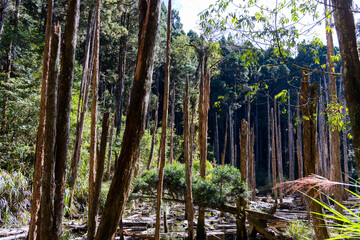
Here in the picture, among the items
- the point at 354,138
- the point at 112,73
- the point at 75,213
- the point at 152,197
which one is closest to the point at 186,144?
the point at 152,197

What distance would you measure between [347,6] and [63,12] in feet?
45.0

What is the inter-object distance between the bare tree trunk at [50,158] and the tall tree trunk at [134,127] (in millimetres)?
Result: 968

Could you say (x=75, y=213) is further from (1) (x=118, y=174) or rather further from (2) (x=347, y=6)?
(2) (x=347, y=6)

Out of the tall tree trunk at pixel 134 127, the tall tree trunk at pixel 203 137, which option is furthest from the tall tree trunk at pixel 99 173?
the tall tree trunk at pixel 203 137

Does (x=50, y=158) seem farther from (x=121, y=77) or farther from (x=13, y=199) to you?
(x=121, y=77)

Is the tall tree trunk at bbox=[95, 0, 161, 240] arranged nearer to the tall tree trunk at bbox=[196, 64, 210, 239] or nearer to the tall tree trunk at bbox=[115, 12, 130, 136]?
the tall tree trunk at bbox=[196, 64, 210, 239]

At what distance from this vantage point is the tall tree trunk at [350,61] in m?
2.79

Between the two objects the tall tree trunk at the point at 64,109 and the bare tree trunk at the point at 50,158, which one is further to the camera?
the tall tree trunk at the point at 64,109

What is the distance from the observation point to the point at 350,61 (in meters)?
2.91

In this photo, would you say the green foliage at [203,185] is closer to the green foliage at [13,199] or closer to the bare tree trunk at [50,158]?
the green foliage at [13,199]

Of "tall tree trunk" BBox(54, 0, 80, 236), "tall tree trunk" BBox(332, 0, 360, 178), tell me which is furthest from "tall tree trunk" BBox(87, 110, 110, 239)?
"tall tree trunk" BBox(332, 0, 360, 178)

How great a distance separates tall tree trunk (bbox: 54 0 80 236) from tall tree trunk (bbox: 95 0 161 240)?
107 centimetres

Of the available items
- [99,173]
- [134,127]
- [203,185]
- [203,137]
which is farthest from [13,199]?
[134,127]

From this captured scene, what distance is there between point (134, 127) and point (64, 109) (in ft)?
4.44
